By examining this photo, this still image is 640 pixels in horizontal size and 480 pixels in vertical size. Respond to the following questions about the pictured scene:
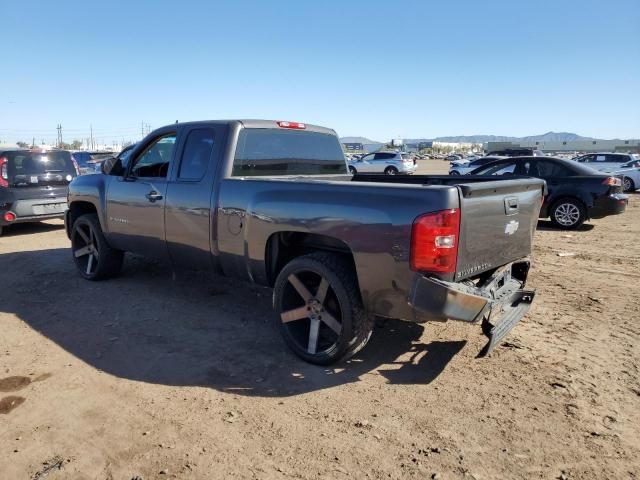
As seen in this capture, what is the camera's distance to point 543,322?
4.72m

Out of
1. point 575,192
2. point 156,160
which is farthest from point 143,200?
point 575,192

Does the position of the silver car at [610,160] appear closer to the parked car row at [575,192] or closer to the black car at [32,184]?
the parked car row at [575,192]

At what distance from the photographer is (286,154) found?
485cm

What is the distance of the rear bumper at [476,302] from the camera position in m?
3.04

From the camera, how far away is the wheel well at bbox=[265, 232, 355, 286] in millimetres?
3755

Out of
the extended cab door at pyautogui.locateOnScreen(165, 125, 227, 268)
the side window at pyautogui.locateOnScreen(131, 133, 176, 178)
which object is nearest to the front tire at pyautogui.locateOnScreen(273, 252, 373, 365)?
the extended cab door at pyautogui.locateOnScreen(165, 125, 227, 268)

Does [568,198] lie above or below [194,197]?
below

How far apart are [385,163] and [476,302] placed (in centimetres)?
2883

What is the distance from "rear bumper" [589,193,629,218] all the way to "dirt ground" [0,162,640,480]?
16.7ft

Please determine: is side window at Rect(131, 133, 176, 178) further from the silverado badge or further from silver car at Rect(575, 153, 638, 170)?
silver car at Rect(575, 153, 638, 170)

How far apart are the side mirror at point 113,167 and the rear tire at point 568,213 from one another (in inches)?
351

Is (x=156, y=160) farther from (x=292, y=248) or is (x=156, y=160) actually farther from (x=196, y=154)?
(x=292, y=248)

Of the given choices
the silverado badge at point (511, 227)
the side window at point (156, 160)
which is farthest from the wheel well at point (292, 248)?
the side window at point (156, 160)

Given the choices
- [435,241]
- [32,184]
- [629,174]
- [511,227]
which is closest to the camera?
[435,241]
